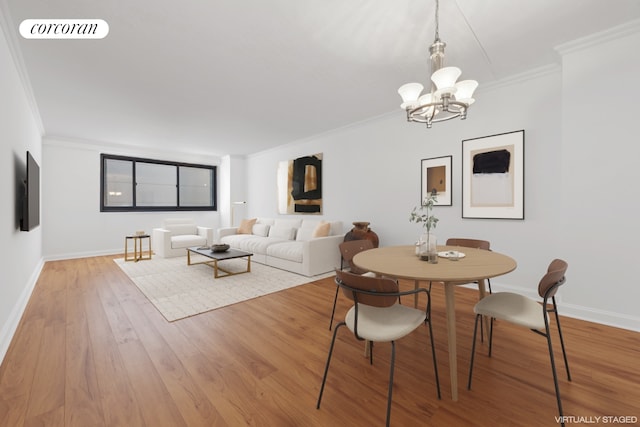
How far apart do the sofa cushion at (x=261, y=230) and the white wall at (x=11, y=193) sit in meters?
3.78

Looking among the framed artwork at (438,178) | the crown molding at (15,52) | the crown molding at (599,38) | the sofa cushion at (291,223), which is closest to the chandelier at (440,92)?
the crown molding at (599,38)

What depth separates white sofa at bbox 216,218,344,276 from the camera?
4.31 meters

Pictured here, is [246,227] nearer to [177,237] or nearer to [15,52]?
[177,237]

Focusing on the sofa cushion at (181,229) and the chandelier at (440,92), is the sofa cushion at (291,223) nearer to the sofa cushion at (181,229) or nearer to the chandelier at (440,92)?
the sofa cushion at (181,229)

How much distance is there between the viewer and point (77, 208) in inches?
228

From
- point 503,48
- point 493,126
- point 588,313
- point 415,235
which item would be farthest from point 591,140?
point 415,235

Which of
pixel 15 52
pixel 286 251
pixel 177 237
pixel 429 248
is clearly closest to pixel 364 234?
pixel 286 251

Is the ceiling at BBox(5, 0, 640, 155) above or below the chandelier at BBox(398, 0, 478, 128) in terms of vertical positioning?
above

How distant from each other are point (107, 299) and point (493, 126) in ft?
17.7

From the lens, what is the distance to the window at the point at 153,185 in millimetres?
6387

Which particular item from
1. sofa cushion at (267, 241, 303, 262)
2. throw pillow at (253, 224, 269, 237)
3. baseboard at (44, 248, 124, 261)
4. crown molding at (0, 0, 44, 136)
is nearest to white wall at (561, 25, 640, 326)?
sofa cushion at (267, 241, 303, 262)

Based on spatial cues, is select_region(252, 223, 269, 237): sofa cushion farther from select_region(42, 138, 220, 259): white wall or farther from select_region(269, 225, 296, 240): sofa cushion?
select_region(42, 138, 220, 259): white wall

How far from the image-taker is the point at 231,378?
176cm

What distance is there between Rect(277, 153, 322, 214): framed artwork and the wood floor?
3400 mm
